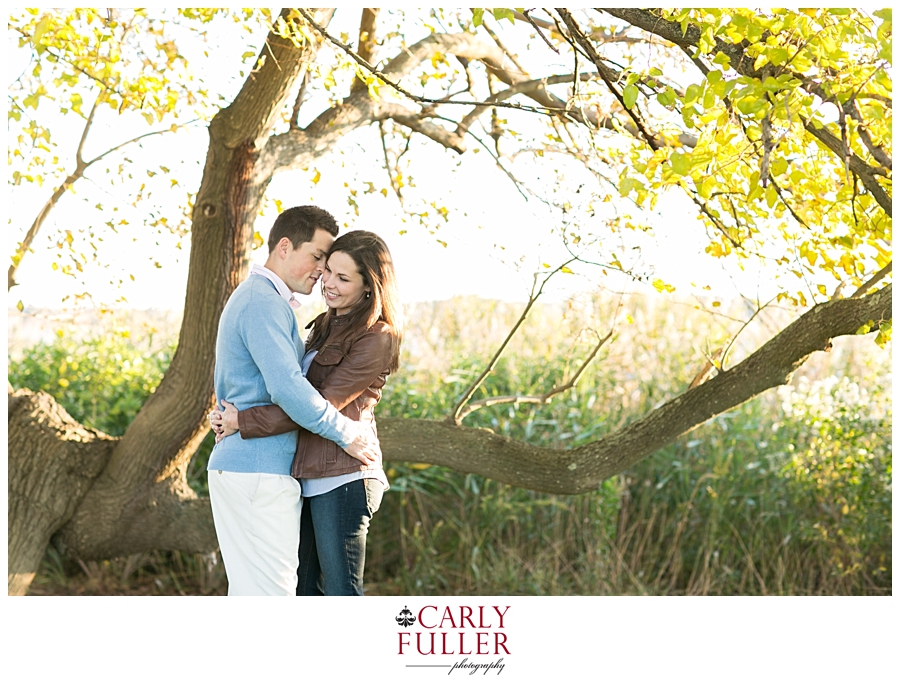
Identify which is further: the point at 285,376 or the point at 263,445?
the point at 263,445

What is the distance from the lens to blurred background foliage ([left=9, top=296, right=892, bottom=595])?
4.18 m

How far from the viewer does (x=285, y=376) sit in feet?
7.03

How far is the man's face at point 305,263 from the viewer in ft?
7.68

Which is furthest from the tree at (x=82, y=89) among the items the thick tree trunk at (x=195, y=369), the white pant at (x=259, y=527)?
the white pant at (x=259, y=527)

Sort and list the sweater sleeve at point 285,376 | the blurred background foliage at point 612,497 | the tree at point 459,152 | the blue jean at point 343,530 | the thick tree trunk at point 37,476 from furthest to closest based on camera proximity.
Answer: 1. the blurred background foliage at point 612,497
2. the thick tree trunk at point 37,476
3. the tree at point 459,152
4. the blue jean at point 343,530
5. the sweater sleeve at point 285,376

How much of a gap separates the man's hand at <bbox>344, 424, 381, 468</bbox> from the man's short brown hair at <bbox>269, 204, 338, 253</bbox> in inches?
21.1

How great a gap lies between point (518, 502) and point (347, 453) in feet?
7.33

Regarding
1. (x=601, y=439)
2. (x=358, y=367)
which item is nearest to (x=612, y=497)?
(x=601, y=439)

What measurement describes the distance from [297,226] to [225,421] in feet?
1.82

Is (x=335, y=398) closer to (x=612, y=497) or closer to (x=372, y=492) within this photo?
(x=372, y=492)

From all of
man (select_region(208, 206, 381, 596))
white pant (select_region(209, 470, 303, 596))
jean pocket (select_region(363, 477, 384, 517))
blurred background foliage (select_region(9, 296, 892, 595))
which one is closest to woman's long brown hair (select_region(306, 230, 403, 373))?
man (select_region(208, 206, 381, 596))

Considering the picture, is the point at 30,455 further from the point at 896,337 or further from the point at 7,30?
the point at 896,337

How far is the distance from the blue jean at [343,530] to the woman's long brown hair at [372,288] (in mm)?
346

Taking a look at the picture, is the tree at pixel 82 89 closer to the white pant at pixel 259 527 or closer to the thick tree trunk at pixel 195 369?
the thick tree trunk at pixel 195 369
